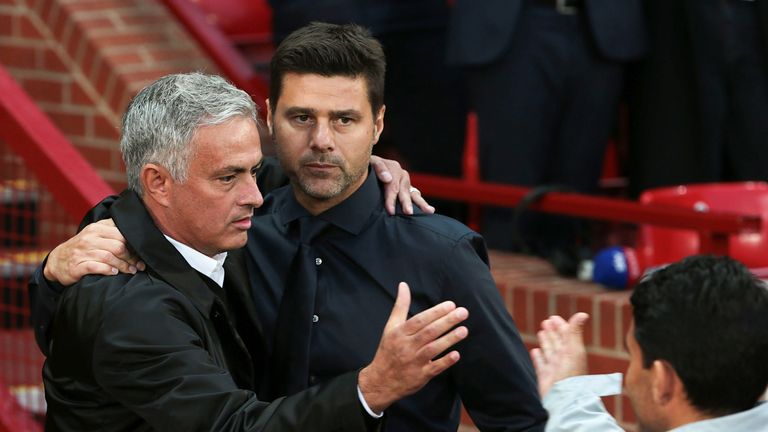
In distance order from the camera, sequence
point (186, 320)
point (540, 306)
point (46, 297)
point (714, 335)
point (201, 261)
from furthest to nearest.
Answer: point (540, 306), point (46, 297), point (201, 261), point (186, 320), point (714, 335)

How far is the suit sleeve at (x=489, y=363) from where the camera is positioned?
3178 mm

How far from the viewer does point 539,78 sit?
18.3ft

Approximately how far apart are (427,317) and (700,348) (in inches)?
19.1

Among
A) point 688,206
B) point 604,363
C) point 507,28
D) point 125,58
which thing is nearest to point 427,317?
point 604,363

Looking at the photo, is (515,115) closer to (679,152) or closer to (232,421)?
(679,152)

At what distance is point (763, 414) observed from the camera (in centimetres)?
246

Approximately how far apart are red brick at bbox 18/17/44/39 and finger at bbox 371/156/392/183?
317cm

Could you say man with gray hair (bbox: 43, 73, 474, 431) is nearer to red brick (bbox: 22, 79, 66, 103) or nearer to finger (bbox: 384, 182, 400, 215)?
finger (bbox: 384, 182, 400, 215)

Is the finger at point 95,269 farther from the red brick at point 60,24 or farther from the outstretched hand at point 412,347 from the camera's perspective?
the red brick at point 60,24

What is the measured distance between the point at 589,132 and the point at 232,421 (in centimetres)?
309

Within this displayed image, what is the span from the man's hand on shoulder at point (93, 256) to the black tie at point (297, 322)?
39cm

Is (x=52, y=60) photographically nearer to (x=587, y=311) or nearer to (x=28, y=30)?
(x=28, y=30)

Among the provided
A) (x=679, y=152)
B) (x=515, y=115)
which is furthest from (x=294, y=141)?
(x=679, y=152)

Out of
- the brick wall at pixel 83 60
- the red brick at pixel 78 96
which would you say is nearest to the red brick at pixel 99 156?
the brick wall at pixel 83 60
